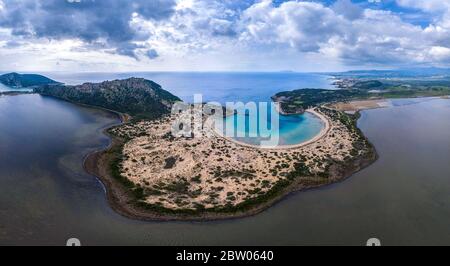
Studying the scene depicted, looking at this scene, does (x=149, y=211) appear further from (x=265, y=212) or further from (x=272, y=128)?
(x=272, y=128)

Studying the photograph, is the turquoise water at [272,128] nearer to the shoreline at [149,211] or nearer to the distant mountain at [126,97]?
the shoreline at [149,211]

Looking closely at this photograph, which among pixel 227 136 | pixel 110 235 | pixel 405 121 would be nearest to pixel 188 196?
pixel 110 235

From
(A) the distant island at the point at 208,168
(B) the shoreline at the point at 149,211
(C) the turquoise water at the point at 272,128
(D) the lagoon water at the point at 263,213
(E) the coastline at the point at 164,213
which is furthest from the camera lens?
(C) the turquoise water at the point at 272,128

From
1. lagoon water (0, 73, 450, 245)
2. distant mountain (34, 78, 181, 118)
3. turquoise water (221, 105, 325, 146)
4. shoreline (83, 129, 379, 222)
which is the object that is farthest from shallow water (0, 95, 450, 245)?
distant mountain (34, 78, 181, 118)

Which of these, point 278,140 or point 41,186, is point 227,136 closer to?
point 278,140

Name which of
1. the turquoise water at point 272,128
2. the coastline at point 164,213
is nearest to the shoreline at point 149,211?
the coastline at point 164,213

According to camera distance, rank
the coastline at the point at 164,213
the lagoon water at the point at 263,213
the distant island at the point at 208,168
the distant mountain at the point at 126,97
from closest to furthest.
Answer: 1. the lagoon water at the point at 263,213
2. the coastline at the point at 164,213
3. the distant island at the point at 208,168
4. the distant mountain at the point at 126,97

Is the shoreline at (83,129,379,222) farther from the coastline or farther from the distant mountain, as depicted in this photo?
the distant mountain
